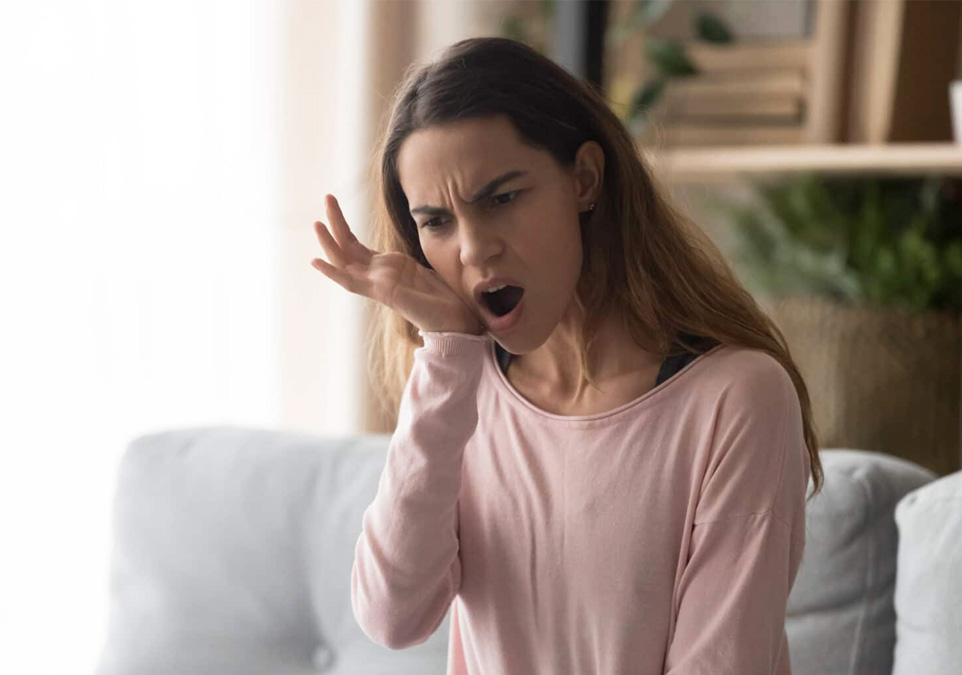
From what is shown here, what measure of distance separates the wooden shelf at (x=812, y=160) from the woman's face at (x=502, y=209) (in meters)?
0.90

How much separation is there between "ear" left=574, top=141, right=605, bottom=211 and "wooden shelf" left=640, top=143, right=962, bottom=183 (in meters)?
0.86

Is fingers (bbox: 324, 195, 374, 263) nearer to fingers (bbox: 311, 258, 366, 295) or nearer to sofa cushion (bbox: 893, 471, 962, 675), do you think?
fingers (bbox: 311, 258, 366, 295)

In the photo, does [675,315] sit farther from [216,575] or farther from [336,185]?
[336,185]

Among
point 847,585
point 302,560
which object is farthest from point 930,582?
point 302,560

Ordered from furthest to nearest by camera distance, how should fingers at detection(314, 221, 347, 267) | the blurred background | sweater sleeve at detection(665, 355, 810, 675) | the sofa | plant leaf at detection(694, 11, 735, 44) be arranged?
plant leaf at detection(694, 11, 735, 44)
the blurred background
the sofa
fingers at detection(314, 221, 347, 267)
sweater sleeve at detection(665, 355, 810, 675)

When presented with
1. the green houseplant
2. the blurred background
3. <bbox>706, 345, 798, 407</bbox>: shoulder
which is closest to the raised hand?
<bbox>706, 345, 798, 407</bbox>: shoulder

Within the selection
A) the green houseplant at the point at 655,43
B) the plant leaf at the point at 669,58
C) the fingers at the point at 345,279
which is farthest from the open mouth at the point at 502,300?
the plant leaf at the point at 669,58

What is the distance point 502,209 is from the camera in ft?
3.28

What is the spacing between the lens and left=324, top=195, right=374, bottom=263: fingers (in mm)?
1088

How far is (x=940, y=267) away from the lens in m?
2.21

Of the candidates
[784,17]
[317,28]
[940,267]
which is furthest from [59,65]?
[940,267]

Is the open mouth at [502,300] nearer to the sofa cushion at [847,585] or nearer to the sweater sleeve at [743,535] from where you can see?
the sweater sleeve at [743,535]

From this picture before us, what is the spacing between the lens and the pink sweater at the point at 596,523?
39.0 inches

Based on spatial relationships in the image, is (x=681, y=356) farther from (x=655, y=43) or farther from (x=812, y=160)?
(x=655, y=43)
